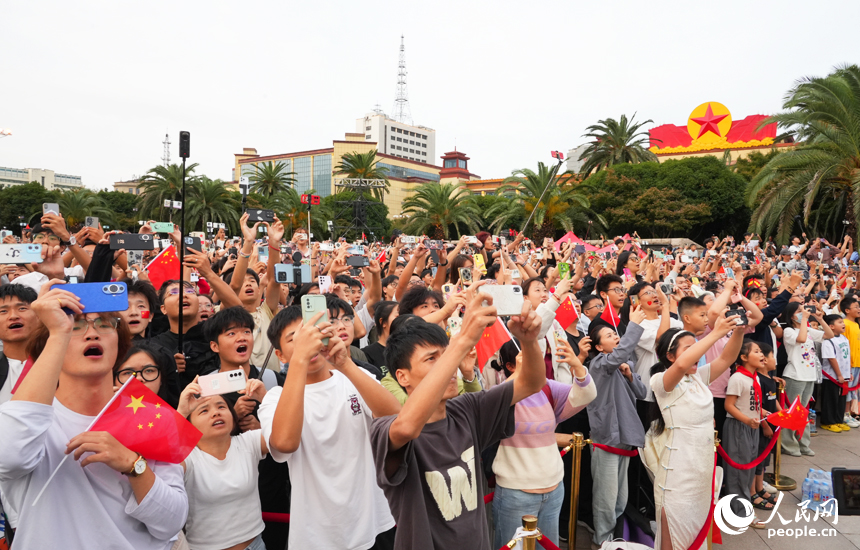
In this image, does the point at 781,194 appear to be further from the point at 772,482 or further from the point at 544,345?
the point at 544,345

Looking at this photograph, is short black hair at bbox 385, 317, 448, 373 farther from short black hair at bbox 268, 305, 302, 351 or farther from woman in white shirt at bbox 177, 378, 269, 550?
woman in white shirt at bbox 177, 378, 269, 550

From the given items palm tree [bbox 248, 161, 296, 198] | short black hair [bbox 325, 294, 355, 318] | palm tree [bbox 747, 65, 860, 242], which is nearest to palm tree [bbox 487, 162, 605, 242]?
palm tree [bbox 747, 65, 860, 242]

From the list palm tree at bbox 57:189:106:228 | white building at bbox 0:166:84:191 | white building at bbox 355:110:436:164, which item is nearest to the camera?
palm tree at bbox 57:189:106:228

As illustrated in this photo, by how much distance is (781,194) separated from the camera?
19641 mm

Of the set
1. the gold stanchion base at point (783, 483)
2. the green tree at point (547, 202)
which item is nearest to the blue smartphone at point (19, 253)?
the gold stanchion base at point (783, 483)

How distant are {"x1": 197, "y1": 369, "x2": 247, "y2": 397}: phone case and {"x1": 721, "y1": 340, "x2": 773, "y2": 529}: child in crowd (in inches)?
176

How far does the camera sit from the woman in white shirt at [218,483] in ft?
8.39

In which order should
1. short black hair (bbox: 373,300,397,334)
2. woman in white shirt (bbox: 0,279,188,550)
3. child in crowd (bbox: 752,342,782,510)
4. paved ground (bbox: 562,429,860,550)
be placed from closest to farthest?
woman in white shirt (bbox: 0,279,188,550) → short black hair (bbox: 373,300,397,334) → paved ground (bbox: 562,429,860,550) → child in crowd (bbox: 752,342,782,510)

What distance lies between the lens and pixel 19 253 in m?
3.18

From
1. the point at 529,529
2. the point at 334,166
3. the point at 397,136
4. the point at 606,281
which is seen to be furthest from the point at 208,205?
the point at 397,136

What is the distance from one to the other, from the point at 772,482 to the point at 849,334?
11.5ft

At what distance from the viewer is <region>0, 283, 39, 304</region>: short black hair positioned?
320 centimetres

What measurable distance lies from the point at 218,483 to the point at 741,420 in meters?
4.52

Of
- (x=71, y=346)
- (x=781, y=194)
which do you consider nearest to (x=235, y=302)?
(x=71, y=346)
